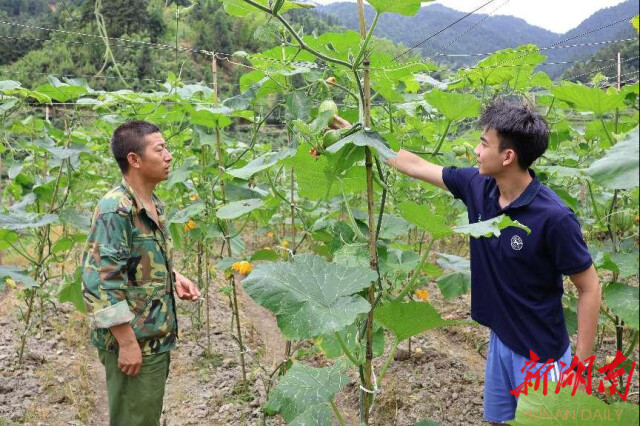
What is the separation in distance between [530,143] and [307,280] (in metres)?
0.94

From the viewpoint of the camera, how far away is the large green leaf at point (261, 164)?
1736mm

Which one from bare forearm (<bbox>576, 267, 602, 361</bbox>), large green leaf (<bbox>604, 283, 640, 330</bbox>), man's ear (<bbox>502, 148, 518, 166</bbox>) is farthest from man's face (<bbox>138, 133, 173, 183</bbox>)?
large green leaf (<bbox>604, 283, 640, 330</bbox>)

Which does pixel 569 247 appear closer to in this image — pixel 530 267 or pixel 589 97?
pixel 530 267

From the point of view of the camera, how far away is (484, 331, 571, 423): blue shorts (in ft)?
6.20

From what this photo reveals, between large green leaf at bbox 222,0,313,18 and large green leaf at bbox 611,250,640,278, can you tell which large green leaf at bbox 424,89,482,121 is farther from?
large green leaf at bbox 611,250,640,278

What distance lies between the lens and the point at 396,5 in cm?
132

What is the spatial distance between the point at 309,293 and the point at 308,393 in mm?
379

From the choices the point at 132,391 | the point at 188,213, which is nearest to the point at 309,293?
the point at 132,391

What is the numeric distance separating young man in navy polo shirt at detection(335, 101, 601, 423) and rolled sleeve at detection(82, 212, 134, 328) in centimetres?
94

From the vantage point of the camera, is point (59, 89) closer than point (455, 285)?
No

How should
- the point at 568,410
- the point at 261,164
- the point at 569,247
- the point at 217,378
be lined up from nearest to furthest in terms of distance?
the point at 568,410 → the point at 569,247 → the point at 261,164 → the point at 217,378

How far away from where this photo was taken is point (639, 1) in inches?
24.9

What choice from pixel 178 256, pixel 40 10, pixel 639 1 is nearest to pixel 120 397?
pixel 639 1

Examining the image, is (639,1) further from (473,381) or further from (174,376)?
(174,376)
